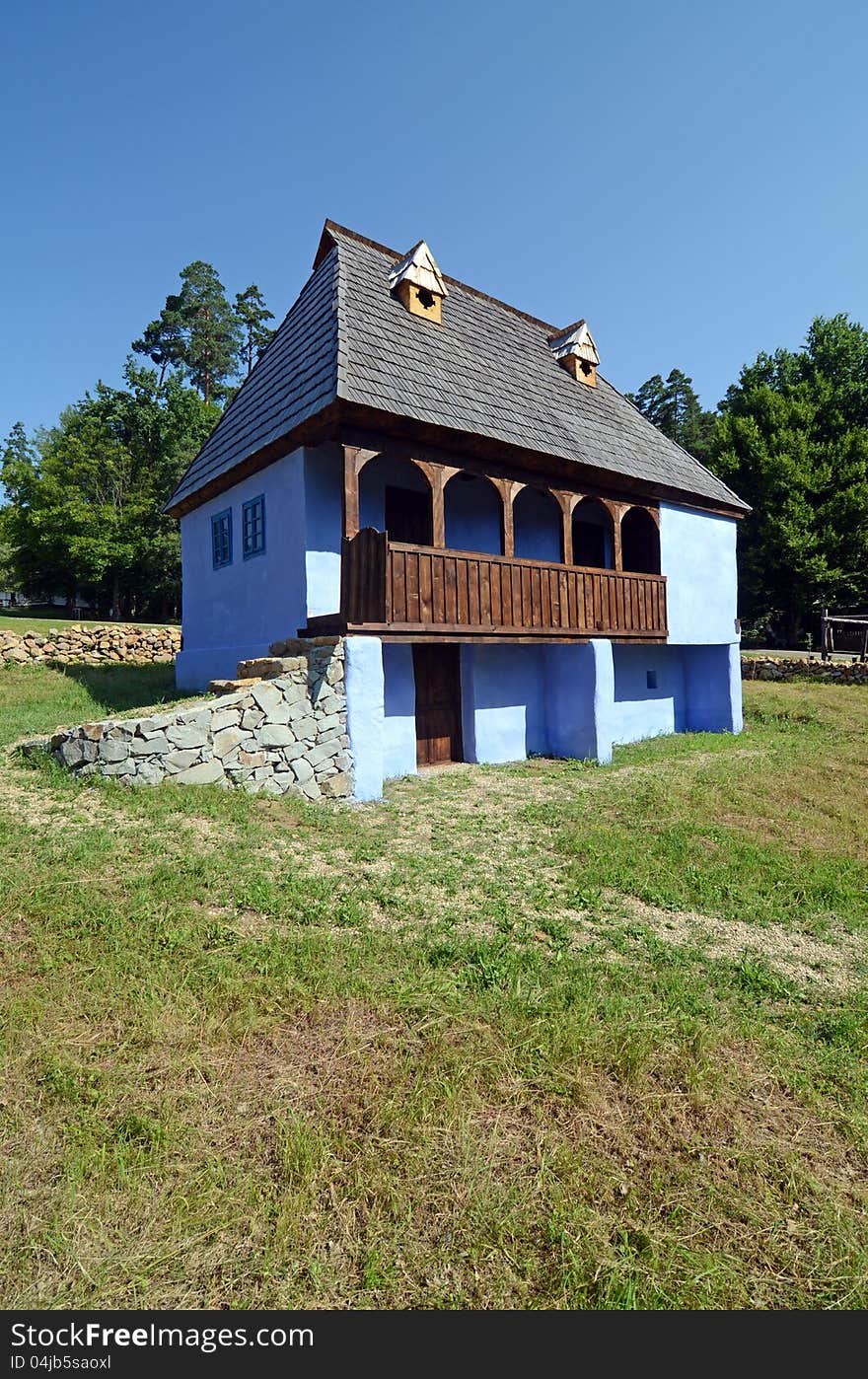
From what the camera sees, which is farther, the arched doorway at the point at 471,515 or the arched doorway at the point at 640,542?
the arched doorway at the point at 640,542

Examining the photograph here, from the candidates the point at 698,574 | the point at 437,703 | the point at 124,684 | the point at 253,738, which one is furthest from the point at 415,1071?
the point at 124,684

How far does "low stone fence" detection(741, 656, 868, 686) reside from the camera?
59.8 ft

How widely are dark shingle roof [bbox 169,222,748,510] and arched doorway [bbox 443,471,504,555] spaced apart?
1.38 meters

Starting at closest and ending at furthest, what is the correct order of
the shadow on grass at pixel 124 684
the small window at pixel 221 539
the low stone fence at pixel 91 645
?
1. the small window at pixel 221 539
2. the shadow on grass at pixel 124 684
3. the low stone fence at pixel 91 645

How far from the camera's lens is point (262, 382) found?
35.9 feet

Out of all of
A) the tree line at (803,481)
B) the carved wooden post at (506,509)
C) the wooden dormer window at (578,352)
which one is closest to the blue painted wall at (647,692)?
the carved wooden post at (506,509)

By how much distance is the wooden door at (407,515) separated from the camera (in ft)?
32.9

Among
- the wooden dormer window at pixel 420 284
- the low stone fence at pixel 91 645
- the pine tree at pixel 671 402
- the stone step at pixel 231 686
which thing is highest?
the pine tree at pixel 671 402

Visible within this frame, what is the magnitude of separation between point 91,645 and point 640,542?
49.1 feet

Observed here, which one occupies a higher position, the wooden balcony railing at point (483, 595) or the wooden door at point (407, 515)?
the wooden door at point (407, 515)

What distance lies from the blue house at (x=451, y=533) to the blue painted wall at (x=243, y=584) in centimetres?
5

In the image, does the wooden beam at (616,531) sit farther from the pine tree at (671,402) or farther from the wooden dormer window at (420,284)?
the pine tree at (671,402)

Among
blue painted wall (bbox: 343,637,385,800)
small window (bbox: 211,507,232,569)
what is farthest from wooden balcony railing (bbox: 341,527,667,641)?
small window (bbox: 211,507,232,569)
